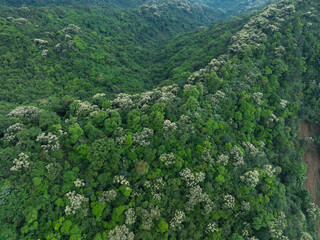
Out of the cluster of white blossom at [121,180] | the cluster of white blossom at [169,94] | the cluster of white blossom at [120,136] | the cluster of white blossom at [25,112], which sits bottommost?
the cluster of white blossom at [121,180]

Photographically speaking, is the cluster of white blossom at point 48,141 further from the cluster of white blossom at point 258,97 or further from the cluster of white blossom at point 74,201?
the cluster of white blossom at point 258,97

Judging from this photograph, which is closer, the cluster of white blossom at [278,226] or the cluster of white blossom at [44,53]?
the cluster of white blossom at [278,226]

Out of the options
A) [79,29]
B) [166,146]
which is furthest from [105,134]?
[79,29]

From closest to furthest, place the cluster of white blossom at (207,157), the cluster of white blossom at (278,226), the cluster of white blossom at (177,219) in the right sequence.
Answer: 1. the cluster of white blossom at (177,219)
2. the cluster of white blossom at (278,226)
3. the cluster of white blossom at (207,157)

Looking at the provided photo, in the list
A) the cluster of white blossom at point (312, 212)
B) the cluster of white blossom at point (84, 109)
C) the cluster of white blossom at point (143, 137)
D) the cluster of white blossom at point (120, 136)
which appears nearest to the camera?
the cluster of white blossom at point (120, 136)

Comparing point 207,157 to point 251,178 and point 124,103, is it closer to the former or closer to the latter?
point 251,178

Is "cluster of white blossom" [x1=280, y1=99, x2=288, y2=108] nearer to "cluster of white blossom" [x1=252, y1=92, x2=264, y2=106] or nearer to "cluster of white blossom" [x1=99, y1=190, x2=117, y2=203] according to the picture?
"cluster of white blossom" [x1=252, y1=92, x2=264, y2=106]

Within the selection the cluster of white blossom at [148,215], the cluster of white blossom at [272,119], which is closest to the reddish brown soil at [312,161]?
the cluster of white blossom at [272,119]
